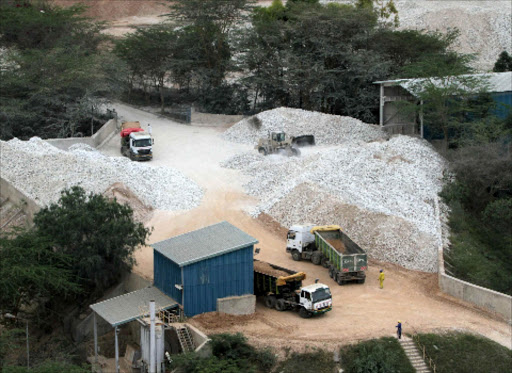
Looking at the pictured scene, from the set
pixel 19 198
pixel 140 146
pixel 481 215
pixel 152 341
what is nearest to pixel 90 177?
pixel 19 198

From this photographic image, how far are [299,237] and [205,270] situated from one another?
280 inches

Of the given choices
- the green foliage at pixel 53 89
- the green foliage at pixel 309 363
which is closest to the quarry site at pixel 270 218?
the green foliage at pixel 309 363

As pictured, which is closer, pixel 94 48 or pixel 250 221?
pixel 250 221

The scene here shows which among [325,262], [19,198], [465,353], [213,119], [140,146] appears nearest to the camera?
[465,353]

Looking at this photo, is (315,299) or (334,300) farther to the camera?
(334,300)

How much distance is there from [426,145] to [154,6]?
225 feet

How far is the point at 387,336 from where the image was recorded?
2770 centimetres

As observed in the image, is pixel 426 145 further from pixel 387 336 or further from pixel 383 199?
pixel 387 336

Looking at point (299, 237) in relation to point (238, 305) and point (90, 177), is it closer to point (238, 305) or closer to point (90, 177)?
point (238, 305)

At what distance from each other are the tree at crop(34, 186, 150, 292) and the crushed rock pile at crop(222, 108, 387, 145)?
22.6 metres

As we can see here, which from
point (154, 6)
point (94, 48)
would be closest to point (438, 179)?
point (94, 48)

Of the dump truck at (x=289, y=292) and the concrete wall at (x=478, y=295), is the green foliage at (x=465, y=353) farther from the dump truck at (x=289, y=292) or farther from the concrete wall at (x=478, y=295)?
the dump truck at (x=289, y=292)

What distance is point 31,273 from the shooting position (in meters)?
29.0

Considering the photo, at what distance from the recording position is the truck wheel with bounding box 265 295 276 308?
1180 inches
